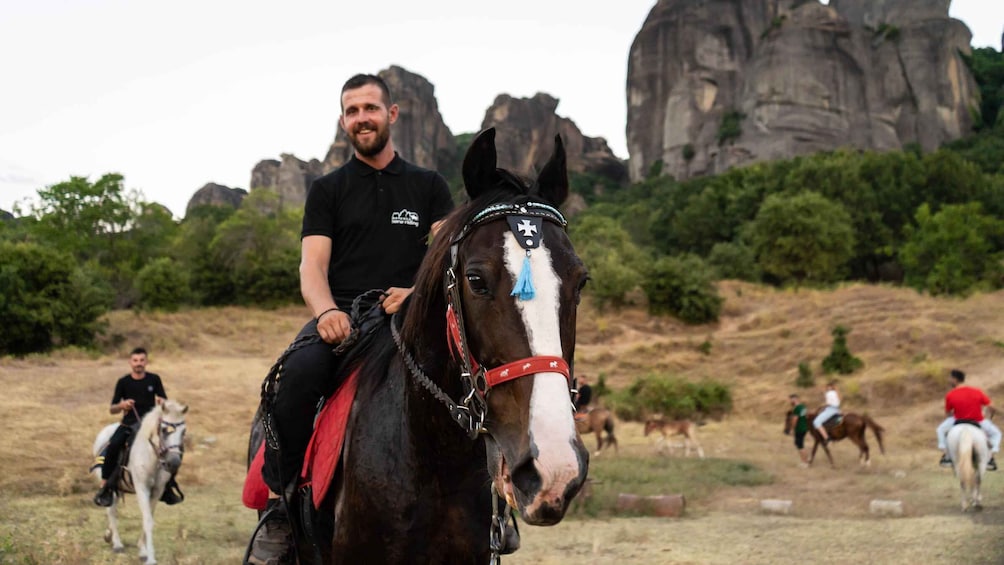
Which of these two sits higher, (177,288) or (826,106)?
(826,106)

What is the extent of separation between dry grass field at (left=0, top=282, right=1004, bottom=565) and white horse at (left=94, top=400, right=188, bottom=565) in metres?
0.59

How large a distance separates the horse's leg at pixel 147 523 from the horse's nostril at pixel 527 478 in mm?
8182

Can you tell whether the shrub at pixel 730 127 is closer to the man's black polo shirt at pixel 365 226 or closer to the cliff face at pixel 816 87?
the cliff face at pixel 816 87

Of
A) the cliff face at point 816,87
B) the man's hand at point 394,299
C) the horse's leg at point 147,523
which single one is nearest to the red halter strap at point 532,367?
the man's hand at point 394,299

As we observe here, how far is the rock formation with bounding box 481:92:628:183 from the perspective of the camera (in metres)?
125

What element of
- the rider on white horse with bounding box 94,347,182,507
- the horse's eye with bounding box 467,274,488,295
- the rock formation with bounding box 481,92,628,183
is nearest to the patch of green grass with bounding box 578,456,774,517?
the rider on white horse with bounding box 94,347,182,507

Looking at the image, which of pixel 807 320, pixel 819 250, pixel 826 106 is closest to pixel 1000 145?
pixel 826 106

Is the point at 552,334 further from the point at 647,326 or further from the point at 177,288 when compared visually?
the point at 177,288

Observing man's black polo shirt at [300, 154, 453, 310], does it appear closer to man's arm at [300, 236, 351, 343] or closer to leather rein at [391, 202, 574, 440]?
man's arm at [300, 236, 351, 343]

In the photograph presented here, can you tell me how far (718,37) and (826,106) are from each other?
21.9 m

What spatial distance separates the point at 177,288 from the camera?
45531 mm

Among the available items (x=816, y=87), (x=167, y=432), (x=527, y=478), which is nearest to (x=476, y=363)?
(x=527, y=478)

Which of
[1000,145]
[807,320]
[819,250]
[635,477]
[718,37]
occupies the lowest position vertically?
[635,477]

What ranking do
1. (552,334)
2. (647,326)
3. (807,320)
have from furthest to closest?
(647,326) → (807,320) → (552,334)
